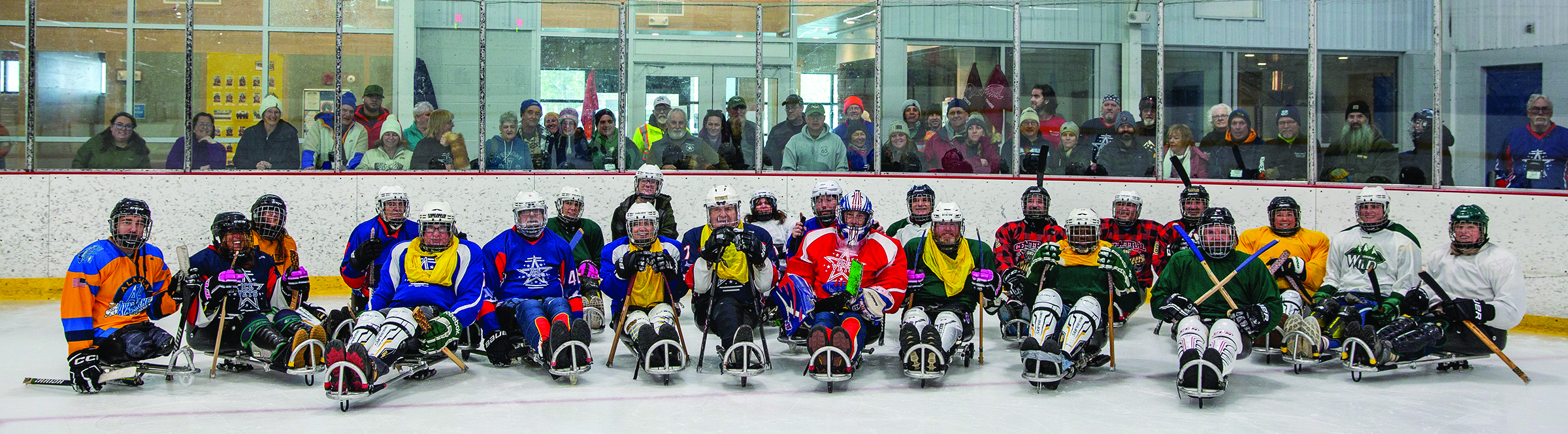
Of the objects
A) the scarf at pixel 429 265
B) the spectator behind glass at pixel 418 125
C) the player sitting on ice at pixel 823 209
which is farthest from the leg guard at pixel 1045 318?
the spectator behind glass at pixel 418 125

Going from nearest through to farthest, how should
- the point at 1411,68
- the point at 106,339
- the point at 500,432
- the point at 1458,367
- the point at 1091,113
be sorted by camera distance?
the point at 500,432 < the point at 106,339 < the point at 1458,367 < the point at 1411,68 < the point at 1091,113

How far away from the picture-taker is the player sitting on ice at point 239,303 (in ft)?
14.6

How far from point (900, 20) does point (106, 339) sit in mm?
5187

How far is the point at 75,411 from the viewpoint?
3912 mm

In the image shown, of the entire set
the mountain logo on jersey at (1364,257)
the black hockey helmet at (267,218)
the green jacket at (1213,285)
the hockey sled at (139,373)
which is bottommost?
the hockey sled at (139,373)

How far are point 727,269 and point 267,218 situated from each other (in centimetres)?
208

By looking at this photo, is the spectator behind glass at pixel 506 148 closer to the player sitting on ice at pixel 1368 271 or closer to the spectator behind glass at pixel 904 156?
the spectator behind glass at pixel 904 156

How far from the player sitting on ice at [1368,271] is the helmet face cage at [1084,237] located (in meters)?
1.11

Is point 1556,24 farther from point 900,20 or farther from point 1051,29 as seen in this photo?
point 900,20

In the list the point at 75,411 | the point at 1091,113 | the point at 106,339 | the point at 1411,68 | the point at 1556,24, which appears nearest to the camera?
the point at 75,411

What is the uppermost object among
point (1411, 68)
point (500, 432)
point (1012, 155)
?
point (1411, 68)

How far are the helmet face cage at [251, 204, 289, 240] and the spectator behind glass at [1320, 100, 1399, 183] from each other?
6039mm

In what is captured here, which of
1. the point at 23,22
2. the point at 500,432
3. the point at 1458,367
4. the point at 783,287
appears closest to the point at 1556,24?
the point at 1458,367

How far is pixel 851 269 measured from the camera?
4.79m
